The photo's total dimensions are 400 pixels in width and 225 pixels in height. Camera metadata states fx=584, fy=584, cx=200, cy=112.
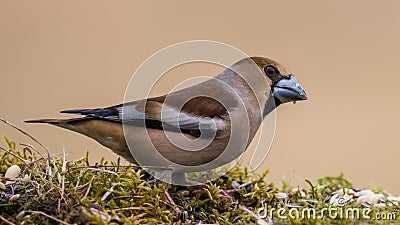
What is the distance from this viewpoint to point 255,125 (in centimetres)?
350

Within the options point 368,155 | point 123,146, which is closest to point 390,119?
point 368,155

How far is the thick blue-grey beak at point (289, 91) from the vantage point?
3486 mm

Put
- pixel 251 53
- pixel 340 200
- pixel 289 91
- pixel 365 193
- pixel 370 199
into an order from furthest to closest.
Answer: pixel 251 53
pixel 289 91
pixel 365 193
pixel 370 199
pixel 340 200

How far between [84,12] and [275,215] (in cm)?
848

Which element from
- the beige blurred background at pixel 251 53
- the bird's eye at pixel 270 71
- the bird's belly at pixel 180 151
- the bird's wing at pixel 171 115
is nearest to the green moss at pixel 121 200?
the bird's belly at pixel 180 151

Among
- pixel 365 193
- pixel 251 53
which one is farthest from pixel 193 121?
pixel 251 53

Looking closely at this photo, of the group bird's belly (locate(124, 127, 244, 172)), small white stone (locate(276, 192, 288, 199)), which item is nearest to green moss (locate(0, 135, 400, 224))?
small white stone (locate(276, 192, 288, 199))

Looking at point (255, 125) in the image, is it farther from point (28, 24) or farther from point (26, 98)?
point (28, 24)

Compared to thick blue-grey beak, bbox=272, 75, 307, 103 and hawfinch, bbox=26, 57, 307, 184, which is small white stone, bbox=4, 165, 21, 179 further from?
thick blue-grey beak, bbox=272, 75, 307, 103

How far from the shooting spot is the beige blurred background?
754cm

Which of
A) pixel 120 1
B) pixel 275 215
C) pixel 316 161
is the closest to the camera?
pixel 275 215

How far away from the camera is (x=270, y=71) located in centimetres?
357

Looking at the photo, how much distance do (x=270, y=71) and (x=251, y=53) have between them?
4763 millimetres

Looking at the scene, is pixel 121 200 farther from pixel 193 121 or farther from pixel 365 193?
pixel 365 193
